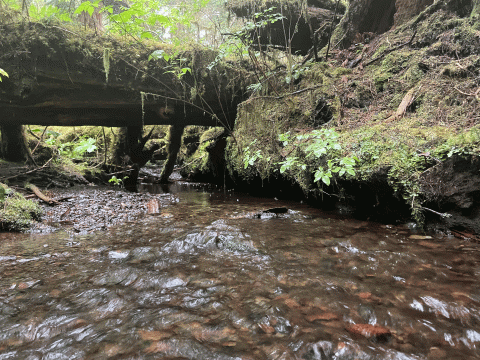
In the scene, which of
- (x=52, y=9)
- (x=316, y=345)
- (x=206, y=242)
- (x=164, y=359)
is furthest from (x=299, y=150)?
(x=52, y=9)

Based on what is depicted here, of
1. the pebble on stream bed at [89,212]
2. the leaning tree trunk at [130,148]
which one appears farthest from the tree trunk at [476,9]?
the leaning tree trunk at [130,148]

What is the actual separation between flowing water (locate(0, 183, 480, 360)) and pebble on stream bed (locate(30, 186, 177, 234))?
30.9 inches

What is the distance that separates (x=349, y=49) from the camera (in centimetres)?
716

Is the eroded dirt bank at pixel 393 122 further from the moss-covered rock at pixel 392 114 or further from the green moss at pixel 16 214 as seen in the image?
the green moss at pixel 16 214

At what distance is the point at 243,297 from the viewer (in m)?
1.98

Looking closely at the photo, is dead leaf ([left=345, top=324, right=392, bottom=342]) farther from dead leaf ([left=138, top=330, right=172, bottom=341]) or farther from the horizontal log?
the horizontal log

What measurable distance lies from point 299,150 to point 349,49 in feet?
14.6

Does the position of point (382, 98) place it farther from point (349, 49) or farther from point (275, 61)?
point (275, 61)

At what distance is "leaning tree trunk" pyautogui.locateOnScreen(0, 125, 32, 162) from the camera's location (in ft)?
25.8

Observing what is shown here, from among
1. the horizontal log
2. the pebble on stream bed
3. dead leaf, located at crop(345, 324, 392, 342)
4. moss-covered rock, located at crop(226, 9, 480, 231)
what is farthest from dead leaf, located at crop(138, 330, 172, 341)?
the horizontal log

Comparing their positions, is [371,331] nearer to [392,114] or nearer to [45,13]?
[392,114]

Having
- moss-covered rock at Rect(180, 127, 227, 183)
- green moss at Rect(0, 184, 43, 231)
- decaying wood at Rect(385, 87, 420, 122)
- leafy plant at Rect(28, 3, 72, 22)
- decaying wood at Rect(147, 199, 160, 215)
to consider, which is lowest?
decaying wood at Rect(147, 199, 160, 215)

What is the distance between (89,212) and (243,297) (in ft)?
14.5

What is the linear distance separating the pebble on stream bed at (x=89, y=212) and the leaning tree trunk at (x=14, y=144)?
2.49m
